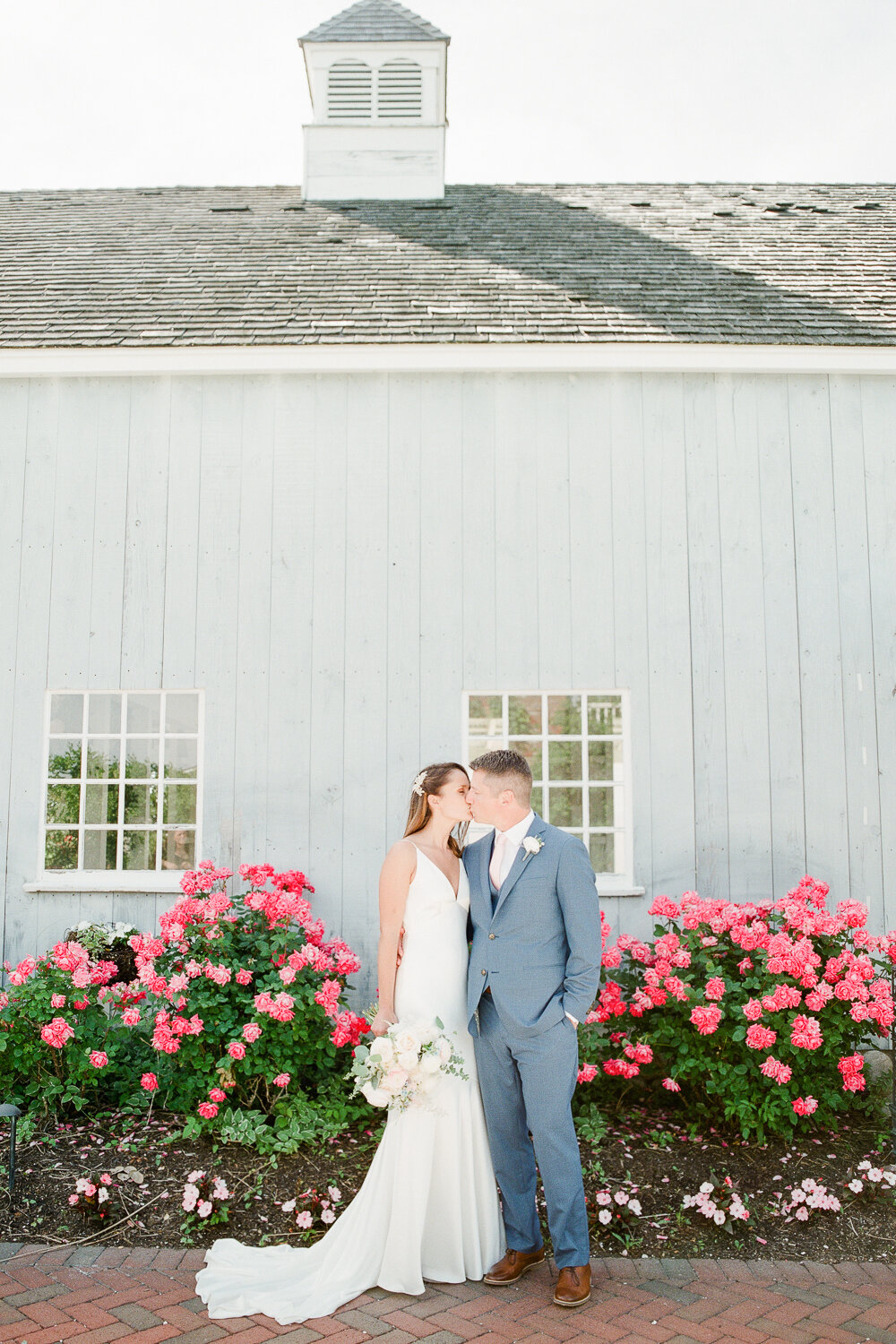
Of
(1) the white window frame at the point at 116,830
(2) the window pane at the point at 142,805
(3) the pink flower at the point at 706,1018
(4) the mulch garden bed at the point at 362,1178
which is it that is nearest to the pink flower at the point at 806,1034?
(3) the pink flower at the point at 706,1018

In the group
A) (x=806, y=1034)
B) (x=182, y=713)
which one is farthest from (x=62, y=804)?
(x=806, y=1034)

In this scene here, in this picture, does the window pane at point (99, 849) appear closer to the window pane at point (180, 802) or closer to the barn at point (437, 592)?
the barn at point (437, 592)

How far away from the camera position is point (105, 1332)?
3486mm

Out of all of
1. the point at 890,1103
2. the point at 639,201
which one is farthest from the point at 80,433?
the point at 890,1103

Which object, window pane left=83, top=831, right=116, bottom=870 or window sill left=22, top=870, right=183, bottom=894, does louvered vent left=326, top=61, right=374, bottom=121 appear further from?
window sill left=22, top=870, right=183, bottom=894

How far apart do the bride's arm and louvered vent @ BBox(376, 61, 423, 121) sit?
31.7 feet

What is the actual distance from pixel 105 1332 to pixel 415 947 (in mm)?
1796

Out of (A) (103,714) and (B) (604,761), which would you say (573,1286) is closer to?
(B) (604,761)

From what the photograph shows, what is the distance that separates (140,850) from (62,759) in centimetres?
92

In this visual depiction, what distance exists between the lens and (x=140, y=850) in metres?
6.98

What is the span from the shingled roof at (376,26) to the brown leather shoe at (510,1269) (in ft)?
39.1

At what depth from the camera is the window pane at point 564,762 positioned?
693 centimetres

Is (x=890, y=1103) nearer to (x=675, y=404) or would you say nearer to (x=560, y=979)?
(x=560, y=979)

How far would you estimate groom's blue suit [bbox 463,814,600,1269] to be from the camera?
371cm
